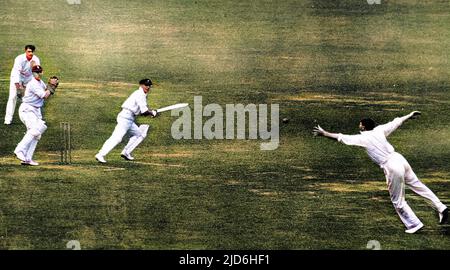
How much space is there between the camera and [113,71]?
24297mm

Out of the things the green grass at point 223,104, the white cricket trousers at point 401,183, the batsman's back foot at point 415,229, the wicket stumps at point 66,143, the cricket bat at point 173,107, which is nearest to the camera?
the white cricket trousers at point 401,183

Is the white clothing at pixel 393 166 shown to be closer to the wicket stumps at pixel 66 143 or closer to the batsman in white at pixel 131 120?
the batsman in white at pixel 131 120

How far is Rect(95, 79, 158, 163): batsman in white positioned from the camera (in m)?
22.9

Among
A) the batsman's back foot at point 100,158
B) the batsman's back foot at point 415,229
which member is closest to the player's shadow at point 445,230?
the batsman's back foot at point 415,229

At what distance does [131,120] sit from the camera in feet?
75.3

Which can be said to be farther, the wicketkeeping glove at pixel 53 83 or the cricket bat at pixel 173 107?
the wicketkeeping glove at pixel 53 83

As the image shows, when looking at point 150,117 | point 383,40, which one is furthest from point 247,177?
point 383,40

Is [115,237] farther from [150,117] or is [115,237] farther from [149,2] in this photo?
[149,2]

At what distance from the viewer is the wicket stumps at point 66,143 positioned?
912 inches

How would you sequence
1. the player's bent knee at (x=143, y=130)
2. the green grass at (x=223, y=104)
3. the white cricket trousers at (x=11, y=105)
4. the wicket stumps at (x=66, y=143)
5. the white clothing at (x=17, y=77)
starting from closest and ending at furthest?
the green grass at (x=223, y=104) → the player's bent knee at (x=143, y=130) → the wicket stumps at (x=66, y=143) → the white clothing at (x=17, y=77) → the white cricket trousers at (x=11, y=105)

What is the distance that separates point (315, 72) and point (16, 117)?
197 inches

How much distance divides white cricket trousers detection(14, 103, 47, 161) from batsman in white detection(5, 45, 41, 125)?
30.0 inches

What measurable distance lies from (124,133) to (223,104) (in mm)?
1897
